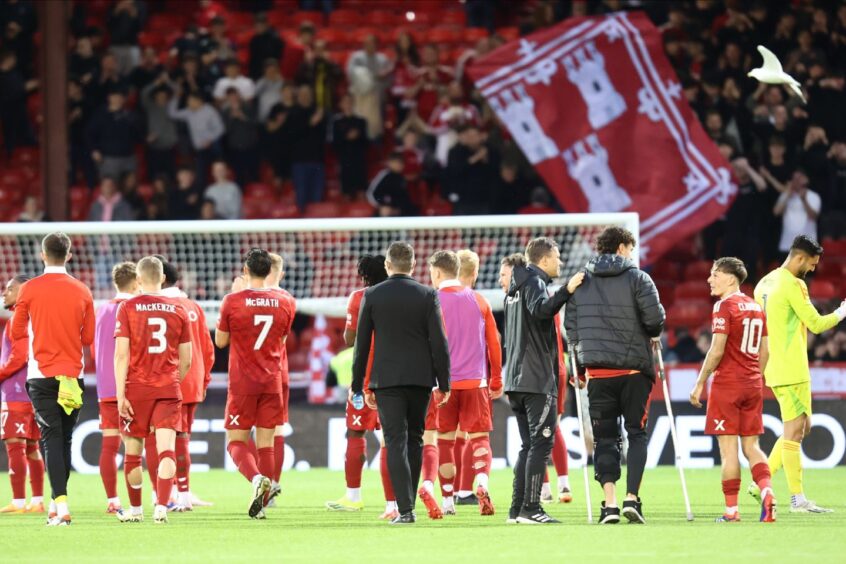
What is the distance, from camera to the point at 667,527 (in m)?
9.68

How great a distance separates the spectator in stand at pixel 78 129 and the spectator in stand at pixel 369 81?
4.04m

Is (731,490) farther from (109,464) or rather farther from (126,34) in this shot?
(126,34)

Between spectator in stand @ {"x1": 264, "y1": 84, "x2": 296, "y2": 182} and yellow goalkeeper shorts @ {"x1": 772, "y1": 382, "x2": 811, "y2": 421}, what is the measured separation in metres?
Result: 11.6

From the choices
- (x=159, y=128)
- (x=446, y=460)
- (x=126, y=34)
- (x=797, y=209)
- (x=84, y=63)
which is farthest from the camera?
(x=126, y=34)

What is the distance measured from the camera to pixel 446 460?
11.2m

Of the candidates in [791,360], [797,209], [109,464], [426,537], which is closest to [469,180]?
[797,209]

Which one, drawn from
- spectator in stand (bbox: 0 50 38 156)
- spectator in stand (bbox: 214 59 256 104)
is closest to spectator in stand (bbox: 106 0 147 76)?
spectator in stand (bbox: 0 50 38 156)

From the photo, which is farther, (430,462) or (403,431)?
(430,462)

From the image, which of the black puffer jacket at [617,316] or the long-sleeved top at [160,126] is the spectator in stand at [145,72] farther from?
the black puffer jacket at [617,316]

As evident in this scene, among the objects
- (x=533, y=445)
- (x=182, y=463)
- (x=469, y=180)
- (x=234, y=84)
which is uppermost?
(x=234, y=84)

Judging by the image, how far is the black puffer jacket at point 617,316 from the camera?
9648mm

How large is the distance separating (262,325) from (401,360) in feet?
5.34

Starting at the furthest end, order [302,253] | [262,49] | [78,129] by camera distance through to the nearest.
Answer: [78,129], [262,49], [302,253]

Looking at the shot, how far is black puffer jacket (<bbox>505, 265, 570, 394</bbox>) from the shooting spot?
391 inches
